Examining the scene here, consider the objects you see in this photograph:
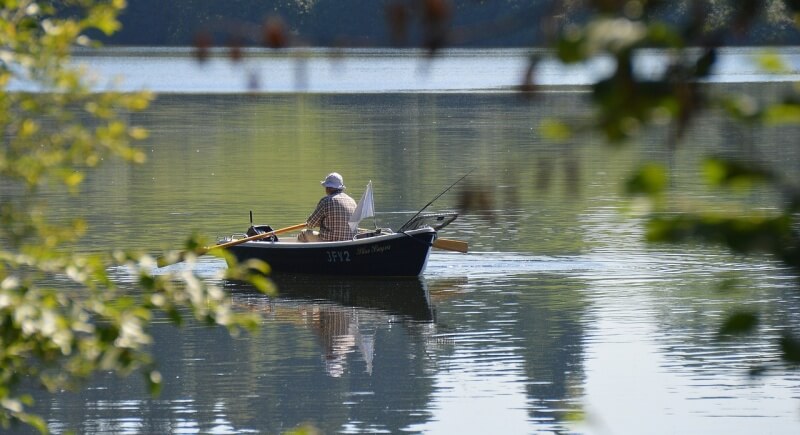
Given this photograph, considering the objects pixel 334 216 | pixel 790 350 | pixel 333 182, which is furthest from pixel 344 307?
pixel 790 350

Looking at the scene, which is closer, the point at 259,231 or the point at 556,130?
the point at 556,130

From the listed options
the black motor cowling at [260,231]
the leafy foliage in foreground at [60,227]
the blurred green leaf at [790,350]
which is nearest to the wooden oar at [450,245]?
the black motor cowling at [260,231]

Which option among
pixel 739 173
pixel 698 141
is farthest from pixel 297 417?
pixel 698 141

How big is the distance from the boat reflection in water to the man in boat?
59cm

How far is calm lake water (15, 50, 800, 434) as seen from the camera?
11.7 metres

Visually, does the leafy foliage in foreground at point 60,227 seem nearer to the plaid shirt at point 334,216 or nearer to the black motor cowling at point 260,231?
the plaid shirt at point 334,216

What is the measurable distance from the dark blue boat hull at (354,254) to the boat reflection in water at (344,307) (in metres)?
0.17

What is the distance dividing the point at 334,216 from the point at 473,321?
9.42 feet

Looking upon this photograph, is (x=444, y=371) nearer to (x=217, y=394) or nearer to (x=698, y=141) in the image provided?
(x=217, y=394)

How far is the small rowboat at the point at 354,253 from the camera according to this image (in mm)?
17906

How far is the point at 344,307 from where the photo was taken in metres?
17.0

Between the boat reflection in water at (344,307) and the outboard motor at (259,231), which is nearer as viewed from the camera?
the boat reflection in water at (344,307)

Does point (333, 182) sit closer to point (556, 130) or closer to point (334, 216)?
point (334, 216)

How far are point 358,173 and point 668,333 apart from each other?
58.5 ft
